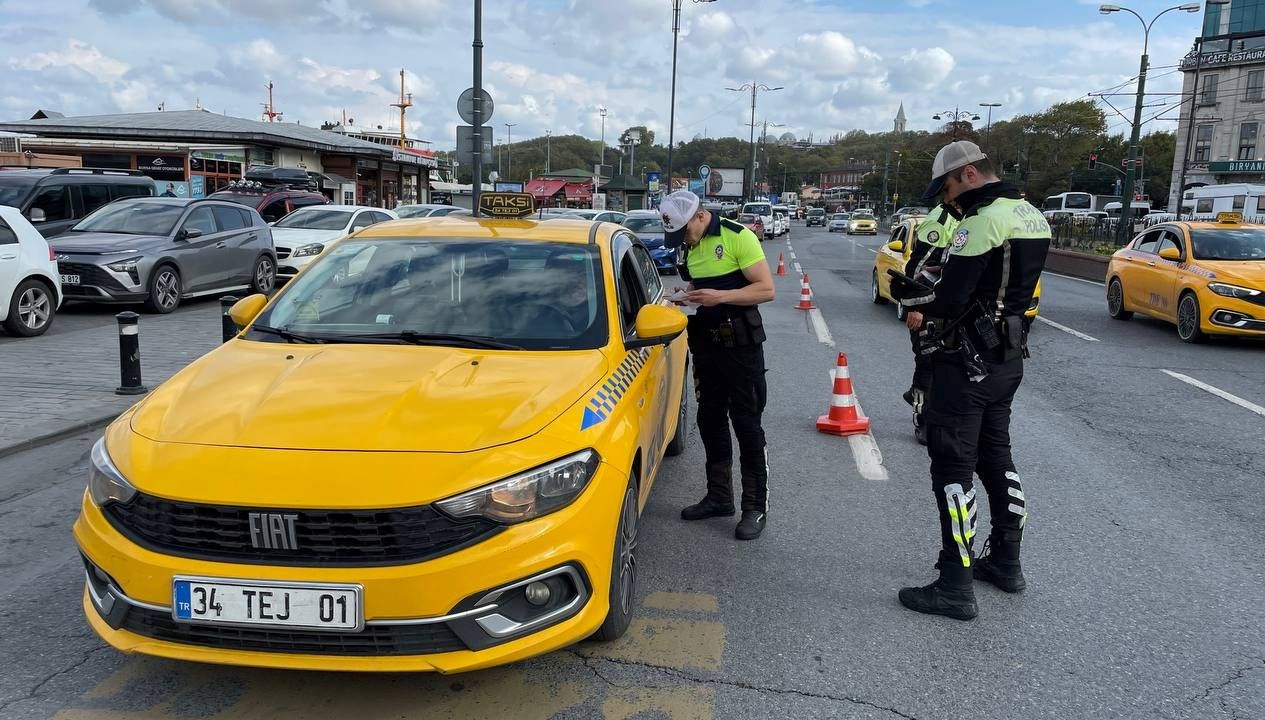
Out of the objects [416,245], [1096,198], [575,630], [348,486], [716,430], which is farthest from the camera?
[1096,198]

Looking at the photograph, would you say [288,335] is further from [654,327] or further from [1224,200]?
[1224,200]

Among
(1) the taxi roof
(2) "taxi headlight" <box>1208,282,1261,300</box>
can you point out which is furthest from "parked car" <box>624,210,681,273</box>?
(1) the taxi roof

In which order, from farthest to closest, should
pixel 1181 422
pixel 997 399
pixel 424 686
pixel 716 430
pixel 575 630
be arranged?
pixel 1181 422 < pixel 716 430 < pixel 997 399 < pixel 424 686 < pixel 575 630

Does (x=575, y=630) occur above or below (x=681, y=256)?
below

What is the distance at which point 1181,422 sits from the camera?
778 cm

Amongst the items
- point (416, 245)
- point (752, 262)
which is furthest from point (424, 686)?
point (752, 262)

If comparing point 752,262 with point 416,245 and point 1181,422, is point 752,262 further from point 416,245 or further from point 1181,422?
Answer: point 1181,422

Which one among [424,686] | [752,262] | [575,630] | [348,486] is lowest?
[424,686]

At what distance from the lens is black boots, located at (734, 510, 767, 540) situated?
16.0 feet

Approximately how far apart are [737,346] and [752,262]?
43 cm

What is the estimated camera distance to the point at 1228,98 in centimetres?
8350

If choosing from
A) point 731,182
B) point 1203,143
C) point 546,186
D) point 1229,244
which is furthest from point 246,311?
point 1203,143

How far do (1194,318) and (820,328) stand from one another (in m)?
4.69

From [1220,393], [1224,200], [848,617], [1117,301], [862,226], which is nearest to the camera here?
[848,617]
